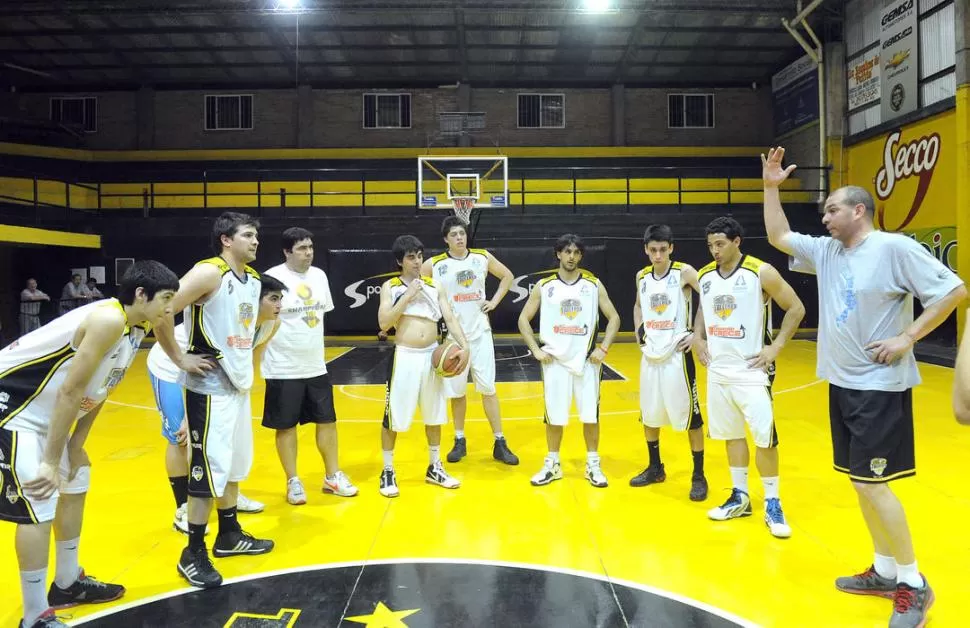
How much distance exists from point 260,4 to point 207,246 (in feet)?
22.4

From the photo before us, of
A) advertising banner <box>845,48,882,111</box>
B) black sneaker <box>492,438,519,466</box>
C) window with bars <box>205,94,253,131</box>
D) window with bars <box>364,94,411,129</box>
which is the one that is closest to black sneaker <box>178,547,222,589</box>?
black sneaker <box>492,438,519,466</box>

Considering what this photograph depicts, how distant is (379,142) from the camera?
20672 millimetres

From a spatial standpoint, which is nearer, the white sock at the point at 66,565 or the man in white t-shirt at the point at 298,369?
the white sock at the point at 66,565

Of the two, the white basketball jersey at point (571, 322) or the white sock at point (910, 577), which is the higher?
the white basketball jersey at point (571, 322)

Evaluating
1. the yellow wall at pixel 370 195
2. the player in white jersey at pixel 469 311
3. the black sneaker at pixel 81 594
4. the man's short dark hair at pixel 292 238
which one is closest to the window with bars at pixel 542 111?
the yellow wall at pixel 370 195

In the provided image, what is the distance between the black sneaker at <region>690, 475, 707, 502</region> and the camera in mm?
4520

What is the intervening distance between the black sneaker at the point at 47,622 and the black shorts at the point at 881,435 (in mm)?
3798

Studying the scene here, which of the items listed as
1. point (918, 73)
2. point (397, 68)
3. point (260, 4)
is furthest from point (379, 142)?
point (918, 73)

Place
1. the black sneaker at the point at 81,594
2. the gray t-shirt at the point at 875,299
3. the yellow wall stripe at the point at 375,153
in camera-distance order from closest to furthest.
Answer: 1. the gray t-shirt at the point at 875,299
2. the black sneaker at the point at 81,594
3. the yellow wall stripe at the point at 375,153

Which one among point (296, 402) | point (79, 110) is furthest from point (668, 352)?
point (79, 110)

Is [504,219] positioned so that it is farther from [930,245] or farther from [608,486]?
[608,486]

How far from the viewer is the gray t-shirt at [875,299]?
279 cm

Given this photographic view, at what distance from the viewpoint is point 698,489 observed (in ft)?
15.0

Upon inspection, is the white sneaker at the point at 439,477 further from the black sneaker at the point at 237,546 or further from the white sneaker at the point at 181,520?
the white sneaker at the point at 181,520
